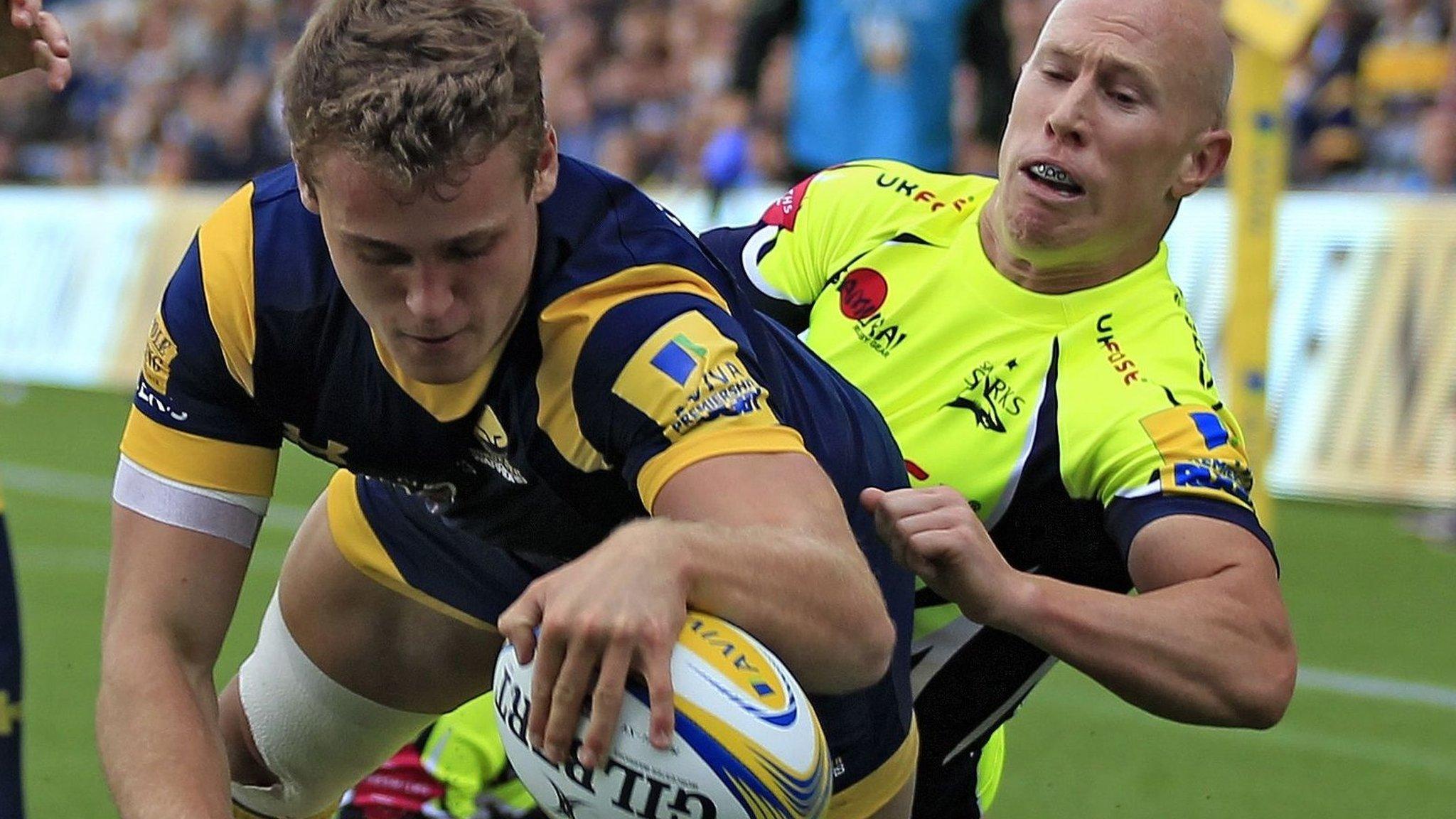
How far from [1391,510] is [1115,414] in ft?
20.5

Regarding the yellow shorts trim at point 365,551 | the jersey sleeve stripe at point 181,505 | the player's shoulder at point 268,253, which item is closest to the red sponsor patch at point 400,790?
the yellow shorts trim at point 365,551

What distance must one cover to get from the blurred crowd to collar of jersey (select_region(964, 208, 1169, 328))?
8.68 feet

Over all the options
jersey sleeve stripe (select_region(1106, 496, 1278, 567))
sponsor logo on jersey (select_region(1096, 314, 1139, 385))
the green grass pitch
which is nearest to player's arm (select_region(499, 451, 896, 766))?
jersey sleeve stripe (select_region(1106, 496, 1278, 567))

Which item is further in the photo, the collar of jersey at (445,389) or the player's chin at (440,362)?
the collar of jersey at (445,389)

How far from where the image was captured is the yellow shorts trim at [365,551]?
151 inches

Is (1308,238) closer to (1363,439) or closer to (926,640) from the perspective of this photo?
(1363,439)

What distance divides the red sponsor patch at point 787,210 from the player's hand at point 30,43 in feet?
4.82

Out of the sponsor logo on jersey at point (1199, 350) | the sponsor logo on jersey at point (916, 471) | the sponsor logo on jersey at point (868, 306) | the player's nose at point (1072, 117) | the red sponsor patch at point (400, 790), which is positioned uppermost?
the player's nose at point (1072, 117)

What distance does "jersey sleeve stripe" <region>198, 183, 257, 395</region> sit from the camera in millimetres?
3098

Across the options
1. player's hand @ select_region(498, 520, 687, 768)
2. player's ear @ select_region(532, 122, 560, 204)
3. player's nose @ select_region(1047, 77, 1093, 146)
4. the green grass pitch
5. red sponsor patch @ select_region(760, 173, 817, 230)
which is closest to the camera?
player's hand @ select_region(498, 520, 687, 768)

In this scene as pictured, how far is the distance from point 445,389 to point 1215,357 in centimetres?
767

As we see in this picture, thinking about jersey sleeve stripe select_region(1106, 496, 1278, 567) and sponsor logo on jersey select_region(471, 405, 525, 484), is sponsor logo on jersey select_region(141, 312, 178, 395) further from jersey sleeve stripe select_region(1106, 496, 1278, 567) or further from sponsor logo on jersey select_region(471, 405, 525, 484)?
jersey sleeve stripe select_region(1106, 496, 1278, 567)

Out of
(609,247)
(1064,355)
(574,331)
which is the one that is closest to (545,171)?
(609,247)

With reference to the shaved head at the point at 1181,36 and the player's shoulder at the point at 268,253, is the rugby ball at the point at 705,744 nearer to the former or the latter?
the player's shoulder at the point at 268,253
